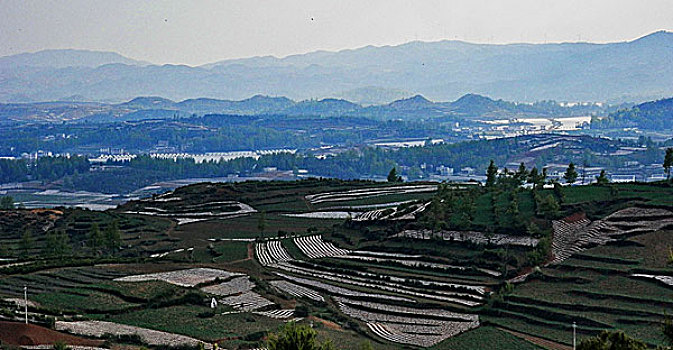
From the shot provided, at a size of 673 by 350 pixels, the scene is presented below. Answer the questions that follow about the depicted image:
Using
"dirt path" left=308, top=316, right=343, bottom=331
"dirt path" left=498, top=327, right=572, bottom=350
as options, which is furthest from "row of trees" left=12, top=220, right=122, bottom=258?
"dirt path" left=498, top=327, right=572, bottom=350

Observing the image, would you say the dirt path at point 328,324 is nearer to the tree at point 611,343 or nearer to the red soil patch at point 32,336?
the red soil patch at point 32,336

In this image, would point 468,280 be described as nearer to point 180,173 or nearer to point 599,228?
point 599,228

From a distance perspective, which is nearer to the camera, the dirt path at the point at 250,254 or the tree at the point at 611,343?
the tree at the point at 611,343

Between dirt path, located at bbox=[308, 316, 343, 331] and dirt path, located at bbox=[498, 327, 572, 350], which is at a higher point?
dirt path, located at bbox=[308, 316, 343, 331]

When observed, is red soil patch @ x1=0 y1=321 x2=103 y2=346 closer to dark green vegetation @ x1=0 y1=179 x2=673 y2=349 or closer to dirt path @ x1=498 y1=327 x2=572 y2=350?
dark green vegetation @ x1=0 y1=179 x2=673 y2=349

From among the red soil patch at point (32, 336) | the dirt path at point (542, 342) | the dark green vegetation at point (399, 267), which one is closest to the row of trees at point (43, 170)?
the dark green vegetation at point (399, 267)

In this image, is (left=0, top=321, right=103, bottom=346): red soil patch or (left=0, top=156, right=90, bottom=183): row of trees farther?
(left=0, top=156, right=90, bottom=183): row of trees
